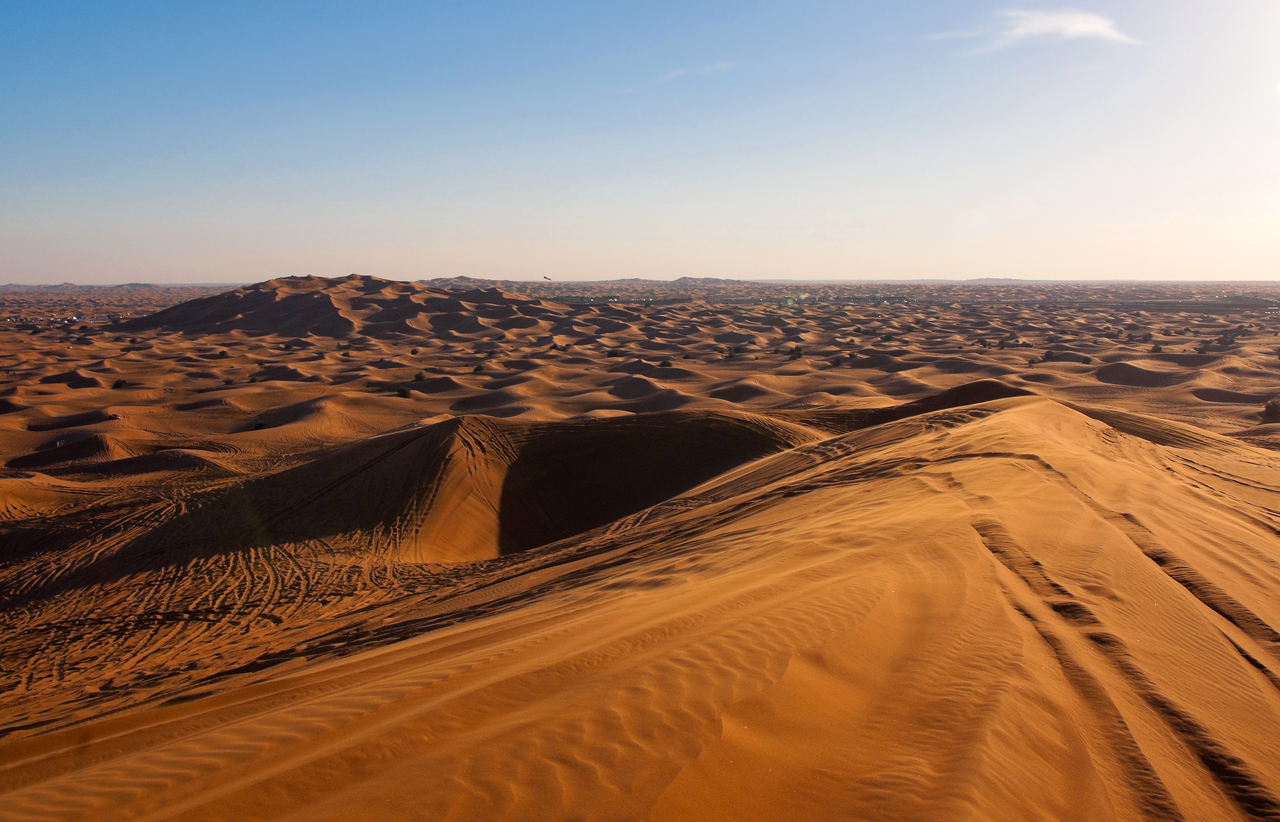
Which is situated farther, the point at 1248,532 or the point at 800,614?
the point at 1248,532

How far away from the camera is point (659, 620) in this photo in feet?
19.0

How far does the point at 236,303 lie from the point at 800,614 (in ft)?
310

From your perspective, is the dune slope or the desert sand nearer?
the dune slope

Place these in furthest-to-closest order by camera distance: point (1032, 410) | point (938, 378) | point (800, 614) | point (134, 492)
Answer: point (938, 378), point (134, 492), point (1032, 410), point (800, 614)

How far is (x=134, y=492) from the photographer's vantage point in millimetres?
18344

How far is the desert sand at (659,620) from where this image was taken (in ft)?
12.2

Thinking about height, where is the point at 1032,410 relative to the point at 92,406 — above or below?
above

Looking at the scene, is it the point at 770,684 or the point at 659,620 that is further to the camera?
the point at 659,620

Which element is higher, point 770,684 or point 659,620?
point 770,684

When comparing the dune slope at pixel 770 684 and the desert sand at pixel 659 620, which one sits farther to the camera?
the desert sand at pixel 659 620

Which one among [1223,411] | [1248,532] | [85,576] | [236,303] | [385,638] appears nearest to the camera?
[385,638]

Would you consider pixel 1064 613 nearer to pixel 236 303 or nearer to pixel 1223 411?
pixel 1223 411

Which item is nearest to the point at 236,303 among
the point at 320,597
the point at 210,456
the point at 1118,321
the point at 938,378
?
the point at 210,456

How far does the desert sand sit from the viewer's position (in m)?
3.71
